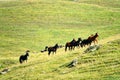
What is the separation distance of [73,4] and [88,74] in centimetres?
9985

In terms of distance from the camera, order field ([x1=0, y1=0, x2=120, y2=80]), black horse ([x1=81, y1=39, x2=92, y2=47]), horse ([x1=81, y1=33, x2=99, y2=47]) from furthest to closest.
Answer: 1. black horse ([x1=81, y1=39, x2=92, y2=47])
2. horse ([x1=81, y1=33, x2=99, y2=47])
3. field ([x1=0, y1=0, x2=120, y2=80])

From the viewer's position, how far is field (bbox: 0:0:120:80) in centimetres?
4387

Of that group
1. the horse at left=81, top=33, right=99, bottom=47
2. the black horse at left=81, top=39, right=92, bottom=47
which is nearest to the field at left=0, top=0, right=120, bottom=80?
the horse at left=81, top=33, right=99, bottom=47

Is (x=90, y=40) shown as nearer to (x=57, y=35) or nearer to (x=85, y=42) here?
(x=85, y=42)

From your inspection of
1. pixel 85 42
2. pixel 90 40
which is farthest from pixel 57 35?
pixel 90 40

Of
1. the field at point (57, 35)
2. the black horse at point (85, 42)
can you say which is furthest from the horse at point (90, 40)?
the field at point (57, 35)

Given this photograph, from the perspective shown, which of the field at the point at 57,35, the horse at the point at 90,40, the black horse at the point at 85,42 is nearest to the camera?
the field at the point at 57,35

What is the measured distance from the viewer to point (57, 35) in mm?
100188

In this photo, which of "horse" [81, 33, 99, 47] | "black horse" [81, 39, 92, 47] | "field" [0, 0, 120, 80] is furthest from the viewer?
"black horse" [81, 39, 92, 47]

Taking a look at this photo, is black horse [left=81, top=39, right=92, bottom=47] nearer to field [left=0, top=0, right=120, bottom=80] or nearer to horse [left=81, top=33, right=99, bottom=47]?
horse [left=81, top=33, right=99, bottom=47]

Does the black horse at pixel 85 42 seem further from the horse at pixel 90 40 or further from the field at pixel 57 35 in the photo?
the field at pixel 57 35

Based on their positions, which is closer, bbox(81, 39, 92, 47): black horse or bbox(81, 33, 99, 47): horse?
bbox(81, 33, 99, 47): horse

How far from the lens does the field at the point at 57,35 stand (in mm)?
43869

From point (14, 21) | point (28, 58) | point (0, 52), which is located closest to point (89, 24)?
point (14, 21)
